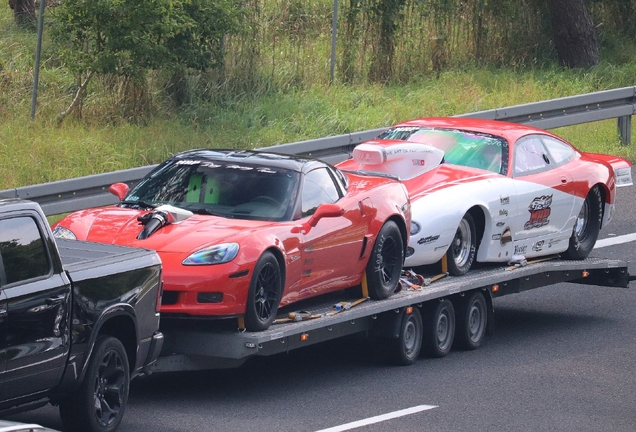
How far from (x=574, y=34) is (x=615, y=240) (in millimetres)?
8623

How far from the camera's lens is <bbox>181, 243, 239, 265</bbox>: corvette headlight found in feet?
30.3

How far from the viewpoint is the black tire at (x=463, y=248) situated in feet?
39.6

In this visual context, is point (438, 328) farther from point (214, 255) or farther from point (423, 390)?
point (214, 255)

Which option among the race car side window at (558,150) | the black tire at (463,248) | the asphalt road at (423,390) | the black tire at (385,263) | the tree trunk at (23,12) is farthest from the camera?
the tree trunk at (23,12)

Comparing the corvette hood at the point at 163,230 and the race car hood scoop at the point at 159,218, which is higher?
the race car hood scoop at the point at 159,218

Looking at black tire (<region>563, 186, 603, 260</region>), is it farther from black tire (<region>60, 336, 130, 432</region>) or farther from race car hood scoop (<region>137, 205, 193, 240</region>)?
black tire (<region>60, 336, 130, 432</region>)

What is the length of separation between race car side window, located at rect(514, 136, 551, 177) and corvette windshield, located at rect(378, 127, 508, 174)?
162mm

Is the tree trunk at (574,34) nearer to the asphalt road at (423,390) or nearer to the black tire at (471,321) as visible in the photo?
the asphalt road at (423,390)

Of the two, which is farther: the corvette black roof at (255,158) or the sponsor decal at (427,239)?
the sponsor decal at (427,239)

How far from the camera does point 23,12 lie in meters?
21.4

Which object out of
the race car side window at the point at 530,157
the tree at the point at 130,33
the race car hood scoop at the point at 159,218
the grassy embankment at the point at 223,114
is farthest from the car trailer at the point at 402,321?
the tree at the point at 130,33

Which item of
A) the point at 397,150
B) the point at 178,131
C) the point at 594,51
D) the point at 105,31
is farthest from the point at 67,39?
the point at 594,51

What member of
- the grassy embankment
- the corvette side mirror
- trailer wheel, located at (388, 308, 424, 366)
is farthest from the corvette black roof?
the grassy embankment

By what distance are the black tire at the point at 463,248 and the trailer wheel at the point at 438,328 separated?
47 centimetres
